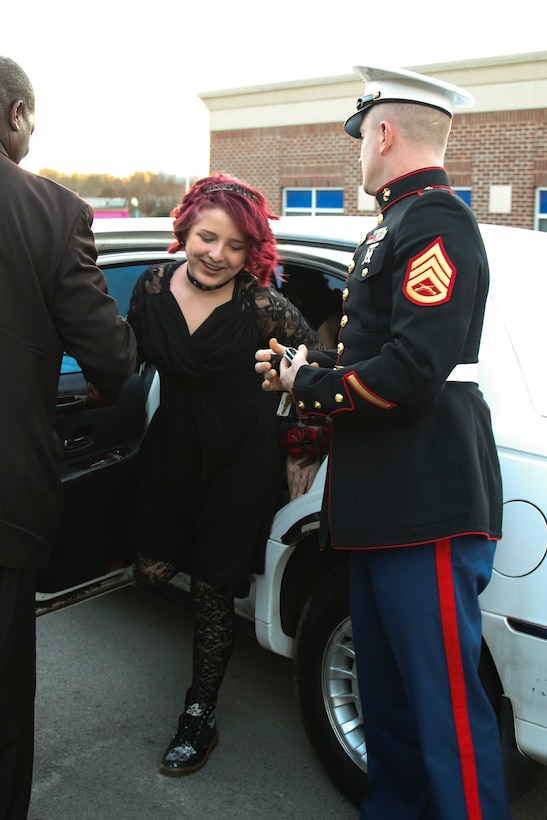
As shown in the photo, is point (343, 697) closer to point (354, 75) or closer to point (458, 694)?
point (458, 694)

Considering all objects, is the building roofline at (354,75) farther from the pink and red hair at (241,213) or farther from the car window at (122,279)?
the pink and red hair at (241,213)

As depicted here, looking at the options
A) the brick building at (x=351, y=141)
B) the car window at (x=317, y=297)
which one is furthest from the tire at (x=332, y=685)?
the brick building at (x=351, y=141)

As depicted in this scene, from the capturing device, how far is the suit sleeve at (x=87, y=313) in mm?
2037

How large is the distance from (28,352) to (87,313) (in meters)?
0.17

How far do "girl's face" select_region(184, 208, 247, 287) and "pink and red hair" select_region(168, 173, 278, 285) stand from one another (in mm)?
22

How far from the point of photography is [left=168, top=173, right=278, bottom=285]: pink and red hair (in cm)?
269

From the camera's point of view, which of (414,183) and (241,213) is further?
(241,213)

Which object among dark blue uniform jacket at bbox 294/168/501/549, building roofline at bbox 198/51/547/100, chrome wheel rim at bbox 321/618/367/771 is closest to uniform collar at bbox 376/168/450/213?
dark blue uniform jacket at bbox 294/168/501/549

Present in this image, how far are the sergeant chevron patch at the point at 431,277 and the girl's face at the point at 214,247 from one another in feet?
3.09

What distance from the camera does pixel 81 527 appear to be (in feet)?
9.91

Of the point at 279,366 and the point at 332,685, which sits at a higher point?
the point at 279,366

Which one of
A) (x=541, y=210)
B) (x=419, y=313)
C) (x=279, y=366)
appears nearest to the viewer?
(x=419, y=313)

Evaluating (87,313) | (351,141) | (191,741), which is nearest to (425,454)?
(87,313)

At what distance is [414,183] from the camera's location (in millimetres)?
2062
